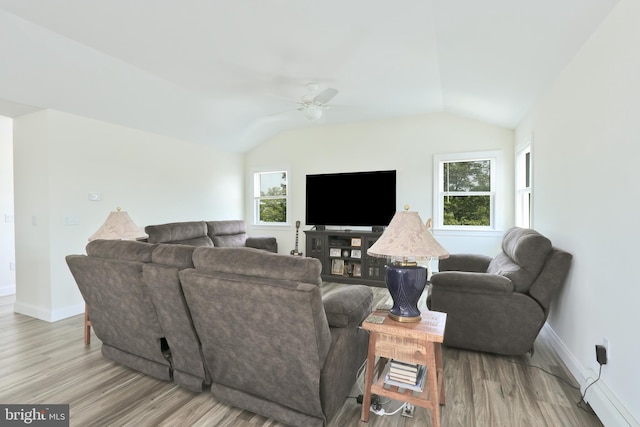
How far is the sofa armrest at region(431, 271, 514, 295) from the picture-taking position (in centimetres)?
254

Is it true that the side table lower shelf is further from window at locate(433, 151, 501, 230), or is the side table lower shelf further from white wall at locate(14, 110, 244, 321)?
white wall at locate(14, 110, 244, 321)

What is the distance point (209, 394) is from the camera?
2139mm

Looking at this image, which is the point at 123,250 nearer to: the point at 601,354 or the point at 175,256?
the point at 175,256

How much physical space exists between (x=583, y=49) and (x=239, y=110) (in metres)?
4.23

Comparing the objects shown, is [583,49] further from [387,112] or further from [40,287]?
[40,287]

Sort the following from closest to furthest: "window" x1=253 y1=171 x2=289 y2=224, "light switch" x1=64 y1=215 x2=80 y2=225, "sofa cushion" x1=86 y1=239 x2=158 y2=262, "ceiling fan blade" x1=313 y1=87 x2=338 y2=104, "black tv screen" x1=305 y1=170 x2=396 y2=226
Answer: "sofa cushion" x1=86 y1=239 x2=158 y2=262 → "ceiling fan blade" x1=313 y1=87 x2=338 y2=104 → "light switch" x1=64 y1=215 x2=80 y2=225 → "black tv screen" x1=305 y1=170 x2=396 y2=226 → "window" x1=253 y1=171 x2=289 y2=224

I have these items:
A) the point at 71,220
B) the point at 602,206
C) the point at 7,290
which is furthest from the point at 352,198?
the point at 7,290

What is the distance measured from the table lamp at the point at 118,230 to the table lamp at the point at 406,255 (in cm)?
229

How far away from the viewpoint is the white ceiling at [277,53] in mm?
2398

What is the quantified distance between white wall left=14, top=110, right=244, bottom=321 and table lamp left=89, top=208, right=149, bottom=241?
130 centimetres

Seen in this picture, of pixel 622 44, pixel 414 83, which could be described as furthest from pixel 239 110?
pixel 622 44

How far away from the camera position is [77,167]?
12.7 ft

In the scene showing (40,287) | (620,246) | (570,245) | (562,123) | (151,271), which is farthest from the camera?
(40,287)

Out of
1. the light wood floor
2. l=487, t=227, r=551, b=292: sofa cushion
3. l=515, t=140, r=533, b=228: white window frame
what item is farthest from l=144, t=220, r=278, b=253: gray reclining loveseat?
l=487, t=227, r=551, b=292: sofa cushion
